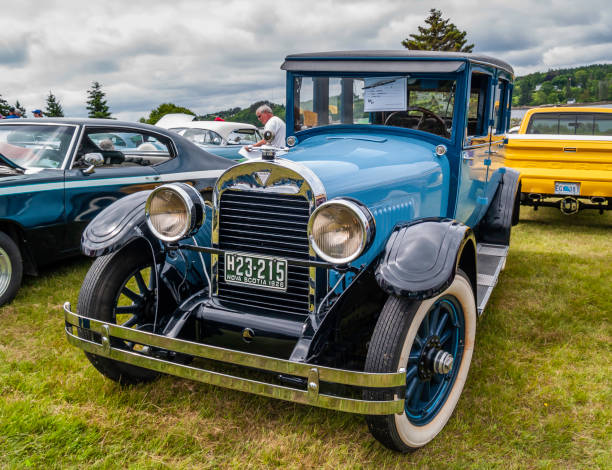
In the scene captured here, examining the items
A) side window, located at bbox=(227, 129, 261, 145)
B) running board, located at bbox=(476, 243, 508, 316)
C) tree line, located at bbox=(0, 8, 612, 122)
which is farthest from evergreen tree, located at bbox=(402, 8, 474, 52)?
running board, located at bbox=(476, 243, 508, 316)

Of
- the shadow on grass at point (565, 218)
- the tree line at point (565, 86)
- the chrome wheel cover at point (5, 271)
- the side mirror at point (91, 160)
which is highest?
the tree line at point (565, 86)

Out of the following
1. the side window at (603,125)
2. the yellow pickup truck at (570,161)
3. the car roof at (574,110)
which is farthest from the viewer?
the car roof at (574,110)

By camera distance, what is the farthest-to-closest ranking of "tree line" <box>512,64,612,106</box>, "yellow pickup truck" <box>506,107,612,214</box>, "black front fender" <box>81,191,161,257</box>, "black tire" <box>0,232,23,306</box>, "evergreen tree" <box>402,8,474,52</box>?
"tree line" <box>512,64,612,106</box> → "evergreen tree" <box>402,8,474,52</box> → "yellow pickup truck" <box>506,107,612,214</box> → "black tire" <box>0,232,23,306</box> → "black front fender" <box>81,191,161,257</box>

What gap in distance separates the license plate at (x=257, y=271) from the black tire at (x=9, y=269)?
231 centimetres

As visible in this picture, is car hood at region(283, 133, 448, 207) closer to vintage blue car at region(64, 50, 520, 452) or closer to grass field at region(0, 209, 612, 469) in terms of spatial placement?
vintage blue car at region(64, 50, 520, 452)

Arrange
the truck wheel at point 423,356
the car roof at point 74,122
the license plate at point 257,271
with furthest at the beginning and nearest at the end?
the car roof at point 74,122 → the license plate at point 257,271 → the truck wheel at point 423,356

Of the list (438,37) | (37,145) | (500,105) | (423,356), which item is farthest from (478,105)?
(438,37)

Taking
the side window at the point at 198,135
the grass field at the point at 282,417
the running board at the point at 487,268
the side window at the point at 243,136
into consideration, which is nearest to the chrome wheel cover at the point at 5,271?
the grass field at the point at 282,417

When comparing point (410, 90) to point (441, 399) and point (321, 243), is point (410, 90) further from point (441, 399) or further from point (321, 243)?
point (441, 399)

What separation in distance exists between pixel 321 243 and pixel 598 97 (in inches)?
2436

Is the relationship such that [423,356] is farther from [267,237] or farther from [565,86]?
[565,86]

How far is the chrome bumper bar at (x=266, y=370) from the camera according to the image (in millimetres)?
1912

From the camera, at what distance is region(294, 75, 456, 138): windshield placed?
3402 mm

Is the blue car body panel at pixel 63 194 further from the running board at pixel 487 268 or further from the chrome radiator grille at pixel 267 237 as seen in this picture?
the running board at pixel 487 268
